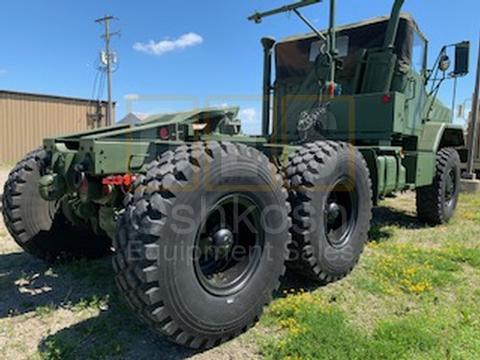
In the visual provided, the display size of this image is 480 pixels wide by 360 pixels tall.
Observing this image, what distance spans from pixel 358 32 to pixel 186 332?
4733 mm

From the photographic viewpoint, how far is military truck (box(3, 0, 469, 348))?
8.14ft

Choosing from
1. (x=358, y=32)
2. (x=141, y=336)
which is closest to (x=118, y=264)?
(x=141, y=336)

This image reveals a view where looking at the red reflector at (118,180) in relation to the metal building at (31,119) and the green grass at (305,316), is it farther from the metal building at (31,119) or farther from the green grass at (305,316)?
the metal building at (31,119)

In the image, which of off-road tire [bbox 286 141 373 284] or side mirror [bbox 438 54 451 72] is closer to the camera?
off-road tire [bbox 286 141 373 284]

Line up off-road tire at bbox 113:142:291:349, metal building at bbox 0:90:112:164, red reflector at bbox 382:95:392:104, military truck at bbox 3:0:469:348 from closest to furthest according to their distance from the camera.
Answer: off-road tire at bbox 113:142:291:349
military truck at bbox 3:0:469:348
red reflector at bbox 382:95:392:104
metal building at bbox 0:90:112:164

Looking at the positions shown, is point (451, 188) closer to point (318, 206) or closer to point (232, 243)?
point (318, 206)

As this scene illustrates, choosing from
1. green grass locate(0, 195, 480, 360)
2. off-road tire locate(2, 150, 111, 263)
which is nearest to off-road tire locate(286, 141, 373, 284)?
green grass locate(0, 195, 480, 360)

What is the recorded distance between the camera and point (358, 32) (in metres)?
5.68

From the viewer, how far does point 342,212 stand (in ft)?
13.7

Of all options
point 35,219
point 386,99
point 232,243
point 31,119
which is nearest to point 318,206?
point 232,243

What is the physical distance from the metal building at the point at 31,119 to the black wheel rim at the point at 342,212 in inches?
789

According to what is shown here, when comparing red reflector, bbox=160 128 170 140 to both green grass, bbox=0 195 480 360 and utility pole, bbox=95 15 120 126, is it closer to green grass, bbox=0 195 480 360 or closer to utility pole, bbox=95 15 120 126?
green grass, bbox=0 195 480 360

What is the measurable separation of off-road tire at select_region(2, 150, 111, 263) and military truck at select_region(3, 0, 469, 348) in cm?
1

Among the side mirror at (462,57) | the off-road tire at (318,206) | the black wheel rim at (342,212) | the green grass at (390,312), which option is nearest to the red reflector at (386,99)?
the off-road tire at (318,206)
